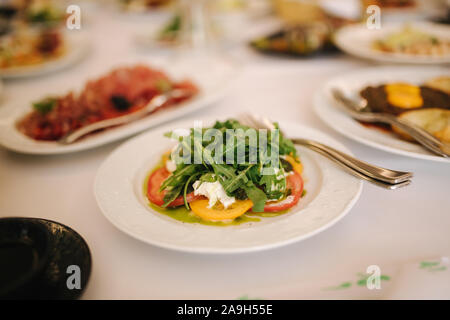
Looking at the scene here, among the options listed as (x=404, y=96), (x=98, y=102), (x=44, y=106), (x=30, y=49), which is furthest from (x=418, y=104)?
(x=30, y=49)

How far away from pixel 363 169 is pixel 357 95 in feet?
2.05

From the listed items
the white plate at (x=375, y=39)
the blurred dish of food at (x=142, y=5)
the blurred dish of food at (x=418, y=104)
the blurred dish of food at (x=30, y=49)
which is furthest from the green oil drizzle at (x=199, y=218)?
the blurred dish of food at (x=142, y=5)

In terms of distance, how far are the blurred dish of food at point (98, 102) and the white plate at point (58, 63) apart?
714 mm

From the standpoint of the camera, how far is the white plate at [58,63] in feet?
7.02

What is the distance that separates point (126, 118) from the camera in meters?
1.49

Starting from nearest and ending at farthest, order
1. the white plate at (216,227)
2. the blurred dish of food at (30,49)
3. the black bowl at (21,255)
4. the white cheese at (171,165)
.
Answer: the black bowl at (21,255), the white plate at (216,227), the white cheese at (171,165), the blurred dish of food at (30,49)

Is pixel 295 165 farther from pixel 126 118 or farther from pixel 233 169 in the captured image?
pixel 126 118

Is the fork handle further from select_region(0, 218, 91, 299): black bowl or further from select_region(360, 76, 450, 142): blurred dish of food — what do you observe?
select_region(0, 218, 91, 299): black bowl

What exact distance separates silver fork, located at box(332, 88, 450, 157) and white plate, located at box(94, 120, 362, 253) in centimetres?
23

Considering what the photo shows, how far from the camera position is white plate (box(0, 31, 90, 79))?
7.02ft

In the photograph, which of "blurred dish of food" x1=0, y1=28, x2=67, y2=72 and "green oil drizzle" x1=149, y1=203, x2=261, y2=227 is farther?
"blurred dish of food" x1=0, y1=28, x2=67, y2=72

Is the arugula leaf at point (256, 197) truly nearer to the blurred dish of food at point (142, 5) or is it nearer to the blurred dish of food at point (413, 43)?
the blurred dish of food at point (413, 43)

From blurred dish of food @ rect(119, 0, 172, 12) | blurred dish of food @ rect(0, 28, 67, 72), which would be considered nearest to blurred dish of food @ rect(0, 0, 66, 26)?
blurred dish of food @ rect(119, 0, 172, 12)

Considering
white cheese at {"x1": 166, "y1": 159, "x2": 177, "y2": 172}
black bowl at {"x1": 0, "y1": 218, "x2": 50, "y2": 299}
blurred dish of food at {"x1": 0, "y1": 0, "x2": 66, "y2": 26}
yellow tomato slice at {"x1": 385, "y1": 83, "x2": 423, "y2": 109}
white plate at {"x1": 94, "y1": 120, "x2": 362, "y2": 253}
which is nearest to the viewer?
black bowl at {"x1": 0, "y1": 218, "x2": 50, "y2": 299}
